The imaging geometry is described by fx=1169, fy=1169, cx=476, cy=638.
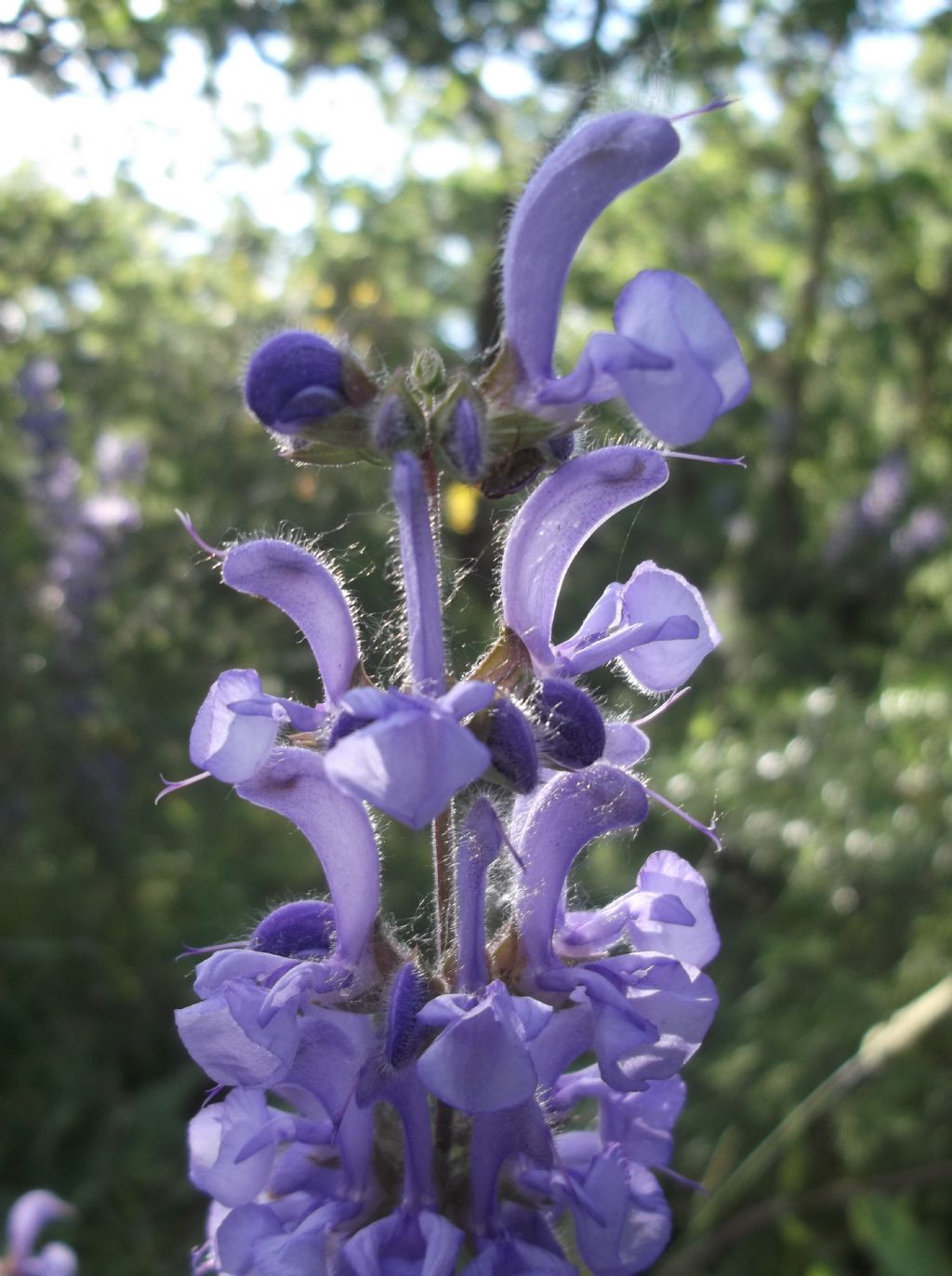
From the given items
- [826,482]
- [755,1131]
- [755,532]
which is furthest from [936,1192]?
[826,482]

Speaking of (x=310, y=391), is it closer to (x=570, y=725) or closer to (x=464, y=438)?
(x=464, y=438)

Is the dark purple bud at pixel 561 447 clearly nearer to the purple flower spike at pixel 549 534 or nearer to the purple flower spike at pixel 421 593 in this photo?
the purple flower spike at pixel 549 534

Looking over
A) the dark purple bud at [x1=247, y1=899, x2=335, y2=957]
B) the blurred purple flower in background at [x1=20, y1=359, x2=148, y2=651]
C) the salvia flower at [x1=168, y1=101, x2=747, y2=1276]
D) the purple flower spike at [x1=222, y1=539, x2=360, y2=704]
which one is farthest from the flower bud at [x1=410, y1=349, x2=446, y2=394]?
the blurred purple flower in background at [x1=20, y1=359, x2=148, y2=651]

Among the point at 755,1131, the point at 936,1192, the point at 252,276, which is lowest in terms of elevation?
the point at 936,1192

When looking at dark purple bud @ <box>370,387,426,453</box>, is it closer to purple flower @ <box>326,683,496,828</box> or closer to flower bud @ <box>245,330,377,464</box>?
flower bud @ <box>245,330,377,464</box>

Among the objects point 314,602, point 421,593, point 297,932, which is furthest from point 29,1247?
point 421,593

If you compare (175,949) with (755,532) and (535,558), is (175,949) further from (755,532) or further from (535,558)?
(755,532)

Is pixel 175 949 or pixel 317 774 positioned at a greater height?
pixel 317 774

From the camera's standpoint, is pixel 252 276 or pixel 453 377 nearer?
pixel 453 377
